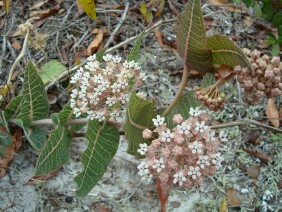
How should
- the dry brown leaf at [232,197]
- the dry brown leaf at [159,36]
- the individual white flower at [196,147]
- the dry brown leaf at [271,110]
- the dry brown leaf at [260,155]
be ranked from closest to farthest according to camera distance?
1. the individual white flower at [196,147]
2. the dry brown leaf at [232,197]
3. the dry brown leaf at [260,155]
4. the dry brown leaf at [271,110]
5. the dry brown leaf at [159,36]

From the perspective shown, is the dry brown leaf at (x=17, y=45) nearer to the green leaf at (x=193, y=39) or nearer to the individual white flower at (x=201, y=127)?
the green leaf at (x=193, y=39)

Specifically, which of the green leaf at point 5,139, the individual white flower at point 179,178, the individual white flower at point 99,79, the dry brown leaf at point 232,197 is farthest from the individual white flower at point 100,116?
the dry brown leaf at point 232,197

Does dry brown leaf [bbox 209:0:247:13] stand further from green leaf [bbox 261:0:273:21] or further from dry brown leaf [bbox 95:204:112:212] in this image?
dry brown leaf [bbox 95:204:112:212]

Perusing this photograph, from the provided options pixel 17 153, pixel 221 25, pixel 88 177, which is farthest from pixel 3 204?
pixel 221 25

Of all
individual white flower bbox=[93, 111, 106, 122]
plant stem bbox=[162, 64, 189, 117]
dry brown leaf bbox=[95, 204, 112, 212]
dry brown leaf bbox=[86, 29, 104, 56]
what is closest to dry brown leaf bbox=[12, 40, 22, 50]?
dry brown leaf bbox=[86, 29, 104, 56]

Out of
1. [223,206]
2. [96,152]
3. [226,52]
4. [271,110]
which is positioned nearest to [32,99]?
[96,152]
